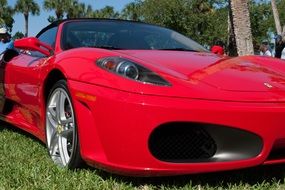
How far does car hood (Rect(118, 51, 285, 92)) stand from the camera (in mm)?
3232

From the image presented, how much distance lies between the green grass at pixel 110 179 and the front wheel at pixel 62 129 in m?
0.08

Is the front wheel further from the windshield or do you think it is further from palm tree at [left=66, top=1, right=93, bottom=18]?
palm tree at [left=66, top=1, right=93, bottom=18]

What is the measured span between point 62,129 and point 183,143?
1034 millimetres

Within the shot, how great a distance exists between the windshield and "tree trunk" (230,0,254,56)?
5.40 metres

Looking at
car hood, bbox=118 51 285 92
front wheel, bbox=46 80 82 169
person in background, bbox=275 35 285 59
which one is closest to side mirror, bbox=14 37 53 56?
front wheel, bbox=46 80 82 169

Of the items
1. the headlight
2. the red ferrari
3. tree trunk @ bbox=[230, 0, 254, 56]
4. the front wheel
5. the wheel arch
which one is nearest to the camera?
the red ferrari

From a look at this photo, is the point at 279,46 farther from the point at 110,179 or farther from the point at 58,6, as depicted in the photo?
the point at 58,6

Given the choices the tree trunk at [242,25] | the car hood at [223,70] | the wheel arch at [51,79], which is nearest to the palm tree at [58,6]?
the tree trunk at [242,25]

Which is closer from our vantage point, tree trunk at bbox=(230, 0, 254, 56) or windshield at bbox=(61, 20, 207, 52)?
windshield at bbox=(61, 20, 207, 52)

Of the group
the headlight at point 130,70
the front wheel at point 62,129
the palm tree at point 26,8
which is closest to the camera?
the headlight at point 130,70

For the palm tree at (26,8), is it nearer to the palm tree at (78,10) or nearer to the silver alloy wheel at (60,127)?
the palm tree at (78,10)

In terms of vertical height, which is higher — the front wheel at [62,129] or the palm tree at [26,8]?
the front wheel at [62,129]

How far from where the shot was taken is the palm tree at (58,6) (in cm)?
6347

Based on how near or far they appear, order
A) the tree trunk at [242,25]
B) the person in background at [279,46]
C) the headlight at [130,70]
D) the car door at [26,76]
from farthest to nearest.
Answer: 1. the person in background at [279,46]
2. the tree trunk at [242,25]
3. the car door at [26,76]
4. the headlight at [130,70]
